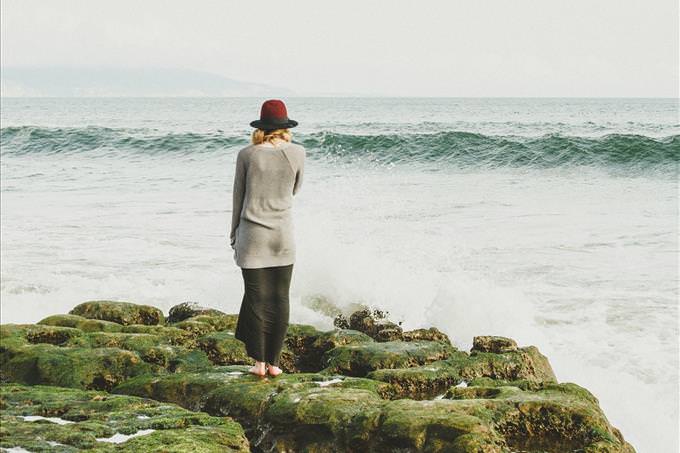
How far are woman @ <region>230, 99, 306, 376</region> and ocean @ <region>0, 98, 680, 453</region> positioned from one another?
3.45 m

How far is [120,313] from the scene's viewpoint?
8.13m

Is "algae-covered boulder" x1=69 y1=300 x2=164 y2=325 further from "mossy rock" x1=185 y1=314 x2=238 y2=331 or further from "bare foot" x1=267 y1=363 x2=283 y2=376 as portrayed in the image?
"bare foot" x1=267 y1=363 x2=283 y2=376

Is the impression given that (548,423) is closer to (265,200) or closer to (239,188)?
(265,200)

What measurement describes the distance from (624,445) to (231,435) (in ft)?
7.95

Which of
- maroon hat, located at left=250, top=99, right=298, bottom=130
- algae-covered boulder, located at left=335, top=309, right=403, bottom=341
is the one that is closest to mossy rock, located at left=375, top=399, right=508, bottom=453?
maroon hat, located at left=250, top=99, right=298, bottom=130

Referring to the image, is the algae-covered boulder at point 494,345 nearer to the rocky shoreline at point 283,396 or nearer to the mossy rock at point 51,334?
the rocky shoreline at point 283,396

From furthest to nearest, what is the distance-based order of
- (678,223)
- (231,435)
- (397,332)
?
(678,223) < (397,332) < (231,435)

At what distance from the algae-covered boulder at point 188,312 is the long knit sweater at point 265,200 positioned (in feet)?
11.1

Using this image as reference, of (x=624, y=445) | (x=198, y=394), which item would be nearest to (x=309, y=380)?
(x=198, y=394)

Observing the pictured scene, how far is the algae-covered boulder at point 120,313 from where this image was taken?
26.6 feet

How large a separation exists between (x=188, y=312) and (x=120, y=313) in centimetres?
84

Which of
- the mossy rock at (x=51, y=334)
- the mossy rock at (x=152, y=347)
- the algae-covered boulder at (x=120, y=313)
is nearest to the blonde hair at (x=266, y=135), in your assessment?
the mossy rock at (x=152, y=347)

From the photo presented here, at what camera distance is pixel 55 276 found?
11.7m

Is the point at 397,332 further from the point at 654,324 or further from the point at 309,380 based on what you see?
the point at 654,324
